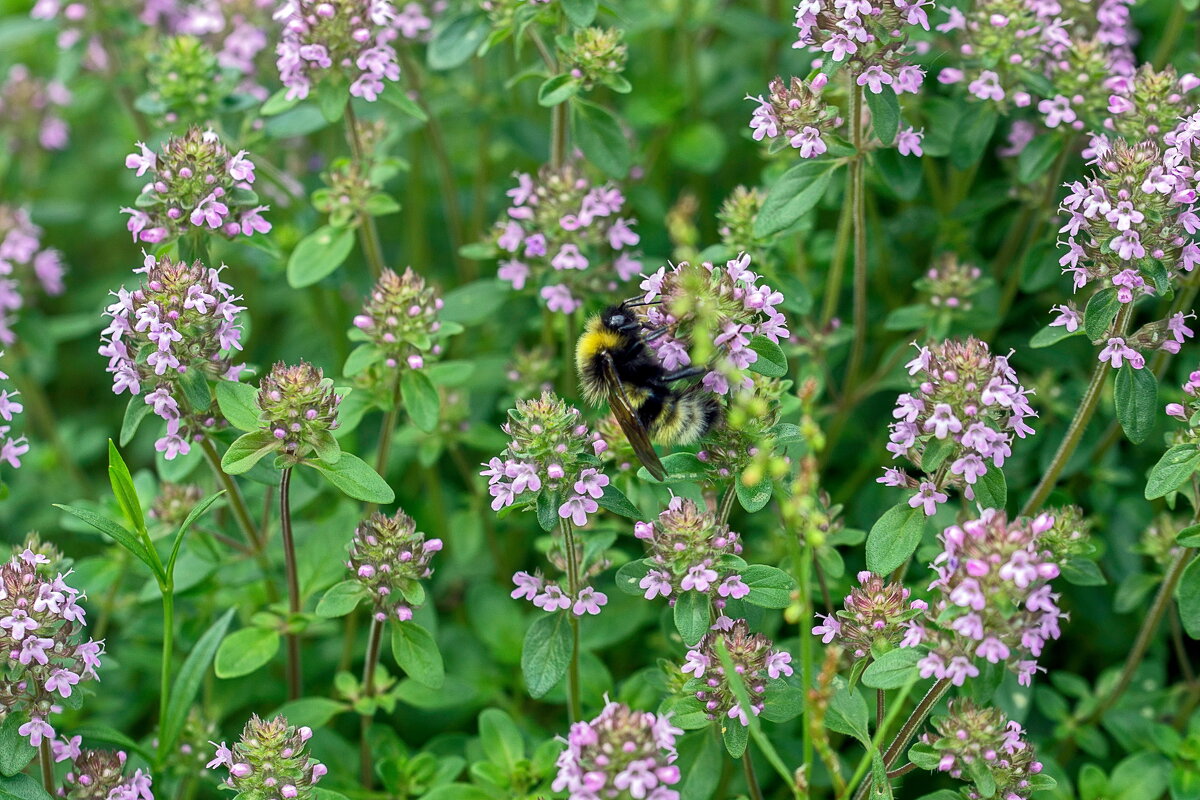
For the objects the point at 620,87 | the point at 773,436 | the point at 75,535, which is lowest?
the point at 75,535

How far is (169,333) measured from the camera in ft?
12.5

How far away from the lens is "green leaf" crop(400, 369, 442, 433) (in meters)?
4.37

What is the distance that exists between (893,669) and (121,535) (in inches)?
100

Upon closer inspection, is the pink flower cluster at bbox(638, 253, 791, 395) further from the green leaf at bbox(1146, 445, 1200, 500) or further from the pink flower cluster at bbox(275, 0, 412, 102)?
the pink flower cluster at bbox(275, 0, 412, 102)

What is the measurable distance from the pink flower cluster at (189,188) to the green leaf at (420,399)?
2.58ft

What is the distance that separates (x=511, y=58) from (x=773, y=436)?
3.42 metres

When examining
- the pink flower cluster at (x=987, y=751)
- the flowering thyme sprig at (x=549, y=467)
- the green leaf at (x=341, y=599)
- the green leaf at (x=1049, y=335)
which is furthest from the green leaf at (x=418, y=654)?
the green leaf at (x=1049, y=335)

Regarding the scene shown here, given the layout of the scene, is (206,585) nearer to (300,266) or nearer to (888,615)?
(300,266)

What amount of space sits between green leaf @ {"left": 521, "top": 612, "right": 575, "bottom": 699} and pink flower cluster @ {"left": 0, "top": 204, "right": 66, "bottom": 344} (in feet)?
9.28

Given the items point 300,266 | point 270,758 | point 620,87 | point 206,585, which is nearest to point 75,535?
point 206,585

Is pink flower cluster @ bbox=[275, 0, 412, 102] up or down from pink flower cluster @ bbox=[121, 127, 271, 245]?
up

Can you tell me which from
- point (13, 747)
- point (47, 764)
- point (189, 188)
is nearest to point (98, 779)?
point (47, 764)

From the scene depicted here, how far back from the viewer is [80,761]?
3.95 m

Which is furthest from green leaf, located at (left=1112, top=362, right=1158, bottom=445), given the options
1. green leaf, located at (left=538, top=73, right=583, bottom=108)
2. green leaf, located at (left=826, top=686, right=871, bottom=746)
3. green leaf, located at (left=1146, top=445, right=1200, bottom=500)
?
green leaf, located at (left=538, top=73, right=583, bottom=108)
